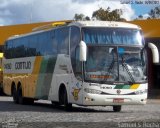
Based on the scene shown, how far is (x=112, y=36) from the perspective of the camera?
69.1 feet

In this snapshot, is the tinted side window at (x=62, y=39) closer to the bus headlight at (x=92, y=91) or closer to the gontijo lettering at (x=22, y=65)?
the bus headlight at (x=92, y=91)

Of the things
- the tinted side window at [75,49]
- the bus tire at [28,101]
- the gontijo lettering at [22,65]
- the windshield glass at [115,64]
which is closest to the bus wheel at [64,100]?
the tinted side window at [75,49]

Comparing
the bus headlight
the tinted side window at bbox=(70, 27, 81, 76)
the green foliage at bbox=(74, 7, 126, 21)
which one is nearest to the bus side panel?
the tinted side window at bbox=(70, 27, 81, 76)

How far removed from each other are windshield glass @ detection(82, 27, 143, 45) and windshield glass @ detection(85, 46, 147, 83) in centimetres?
26

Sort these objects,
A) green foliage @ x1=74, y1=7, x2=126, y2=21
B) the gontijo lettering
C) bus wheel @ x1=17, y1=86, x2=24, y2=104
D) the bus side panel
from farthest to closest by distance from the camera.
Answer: green foliage @ x1=74, y1=7, x2=126, y2=21, bus wheel @ x1=17, y1=86, x2=24, y2=104, the gontijo lettering, the bus side panel

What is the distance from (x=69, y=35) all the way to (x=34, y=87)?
563cm

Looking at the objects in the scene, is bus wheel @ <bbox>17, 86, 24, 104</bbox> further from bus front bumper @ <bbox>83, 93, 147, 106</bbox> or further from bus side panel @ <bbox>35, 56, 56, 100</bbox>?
bus front bumper @ <bbox>83, 93, 147, 106</bbox>

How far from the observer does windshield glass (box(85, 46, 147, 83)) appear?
20469 millimetres

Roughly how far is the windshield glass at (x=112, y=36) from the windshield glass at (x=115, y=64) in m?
0.26

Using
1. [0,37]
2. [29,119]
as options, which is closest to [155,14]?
[0,37]

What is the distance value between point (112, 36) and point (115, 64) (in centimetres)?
115

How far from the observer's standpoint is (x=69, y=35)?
71.2ft

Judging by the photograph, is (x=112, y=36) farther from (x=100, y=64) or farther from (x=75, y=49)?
(x=75, y=49)

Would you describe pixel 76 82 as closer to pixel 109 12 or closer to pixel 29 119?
pixel 29 119
